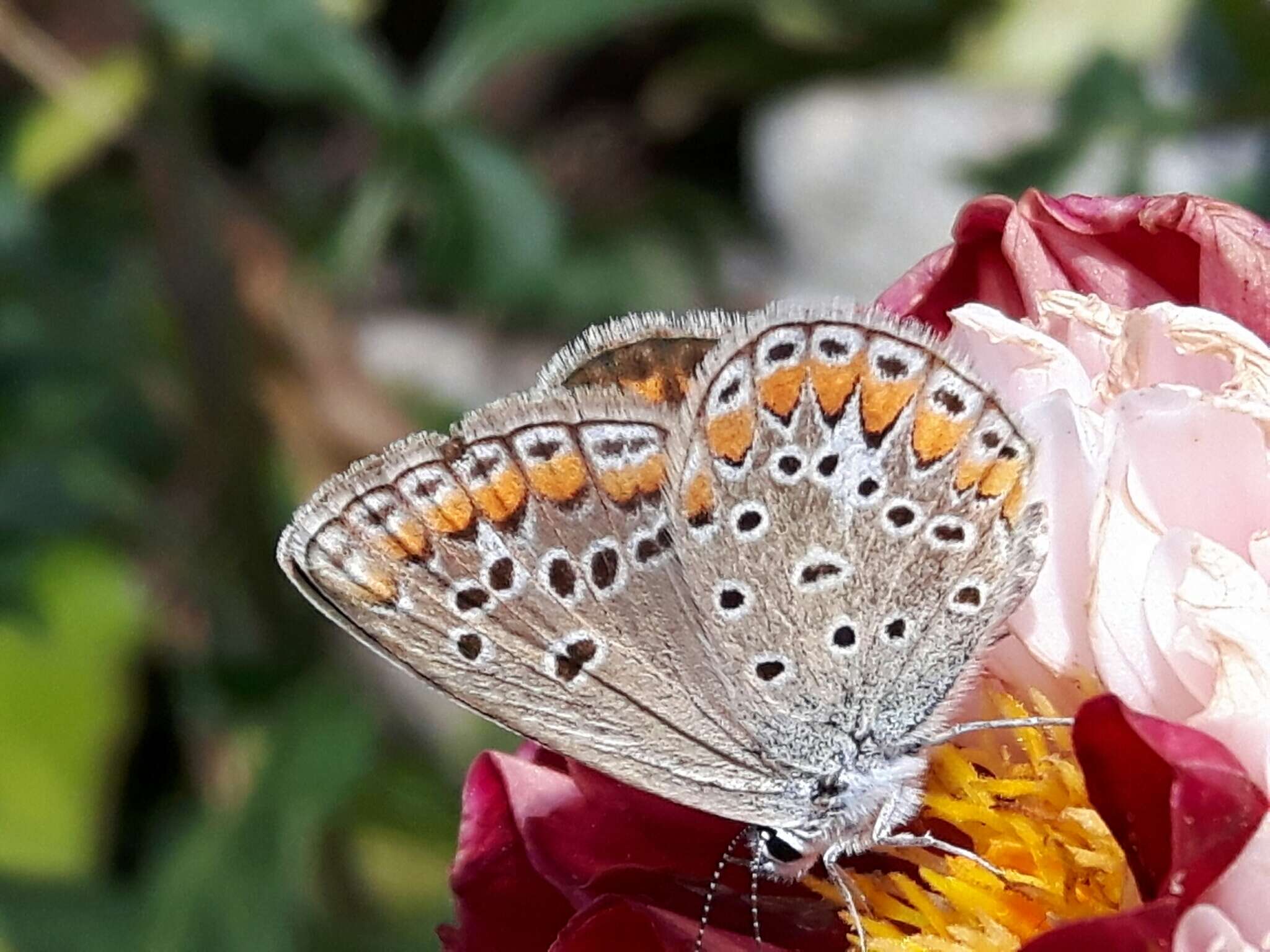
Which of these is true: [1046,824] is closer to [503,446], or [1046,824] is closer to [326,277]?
[503,446]

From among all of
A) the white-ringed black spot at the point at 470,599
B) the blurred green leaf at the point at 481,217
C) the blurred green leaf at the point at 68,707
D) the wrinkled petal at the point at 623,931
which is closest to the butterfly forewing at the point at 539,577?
the white-ringed black spot at the point at 470,599

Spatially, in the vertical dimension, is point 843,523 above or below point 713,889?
above

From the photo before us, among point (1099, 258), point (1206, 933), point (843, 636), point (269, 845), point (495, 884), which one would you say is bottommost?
point (269, 845)

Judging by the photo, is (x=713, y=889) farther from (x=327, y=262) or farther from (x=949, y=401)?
(x=327, y=262)

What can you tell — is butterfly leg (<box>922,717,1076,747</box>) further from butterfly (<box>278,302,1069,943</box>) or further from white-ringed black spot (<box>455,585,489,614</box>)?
white-ringed black spot (<box>455,585,489,614</box>)

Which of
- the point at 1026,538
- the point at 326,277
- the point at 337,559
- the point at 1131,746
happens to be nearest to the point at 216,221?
the point at 326,277

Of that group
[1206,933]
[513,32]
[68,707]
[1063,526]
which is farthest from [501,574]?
[68,707]
